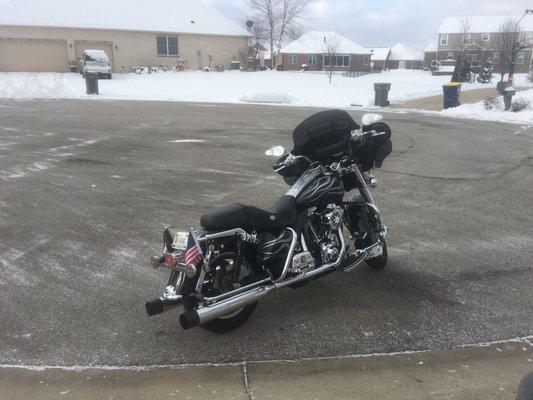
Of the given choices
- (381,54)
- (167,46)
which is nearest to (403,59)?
(381,54)

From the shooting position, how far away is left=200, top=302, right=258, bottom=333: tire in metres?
3.87

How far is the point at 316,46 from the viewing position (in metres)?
67.3

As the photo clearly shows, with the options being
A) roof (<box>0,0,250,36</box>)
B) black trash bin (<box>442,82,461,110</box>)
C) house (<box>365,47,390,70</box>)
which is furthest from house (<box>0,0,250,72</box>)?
house (<box>365,47,390,70</box>)

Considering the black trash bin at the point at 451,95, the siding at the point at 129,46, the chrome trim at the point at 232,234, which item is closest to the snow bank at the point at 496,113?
the black trash bin at the point at 451,95

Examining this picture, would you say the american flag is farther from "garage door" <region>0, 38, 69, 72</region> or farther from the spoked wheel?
"garage door" <region>0, 38, 69, 72</region>

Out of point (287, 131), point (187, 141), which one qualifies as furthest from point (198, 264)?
point (287, 131)

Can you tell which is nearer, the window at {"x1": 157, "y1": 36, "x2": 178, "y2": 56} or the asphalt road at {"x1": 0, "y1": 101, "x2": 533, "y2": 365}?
the asphalt road at {"x1": 0, "y1": 101, "x2": 533, "y2": 365}

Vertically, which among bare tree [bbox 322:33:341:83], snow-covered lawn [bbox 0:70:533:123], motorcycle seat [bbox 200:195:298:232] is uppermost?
bare tree [bbox 322:33:341:83]

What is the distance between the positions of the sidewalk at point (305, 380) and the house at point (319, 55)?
215 feet

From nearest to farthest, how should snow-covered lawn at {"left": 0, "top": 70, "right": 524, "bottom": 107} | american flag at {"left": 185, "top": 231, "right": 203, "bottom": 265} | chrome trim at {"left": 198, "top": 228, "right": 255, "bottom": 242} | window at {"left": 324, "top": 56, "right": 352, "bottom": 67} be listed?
american flag at {"left": 185, "top": 231, "right": 203, "bottom": 265}
chrome trim at {"left": 198, "top": 228, "right": 255, "bottom": 242}
snow-covered lawn at {"left": 0, "top": 70, "right": 524, "bottom": 107}
window at {"left": 324, "top": 56, "right": 352, "bottom": 67}

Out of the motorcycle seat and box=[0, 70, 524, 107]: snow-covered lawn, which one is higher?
box=[0, 70, 524, 107]: snow-covered lawn

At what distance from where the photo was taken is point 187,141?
1262cm

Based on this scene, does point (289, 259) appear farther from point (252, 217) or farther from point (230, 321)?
point (230, 321)

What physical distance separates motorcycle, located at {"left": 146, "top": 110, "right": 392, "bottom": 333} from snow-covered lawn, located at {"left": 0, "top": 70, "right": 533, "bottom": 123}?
51.5 ft
